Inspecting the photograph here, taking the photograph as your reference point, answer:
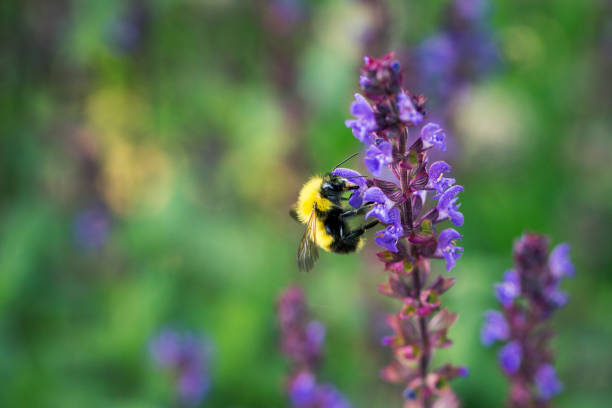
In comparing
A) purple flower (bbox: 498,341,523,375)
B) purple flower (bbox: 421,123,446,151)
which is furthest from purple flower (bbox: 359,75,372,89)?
purple flower (bbox: 498,341,523,375)

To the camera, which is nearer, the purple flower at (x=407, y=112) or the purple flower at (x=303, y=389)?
the purple flower at (x=407, y=112)

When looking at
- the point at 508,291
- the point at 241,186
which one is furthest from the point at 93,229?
the point at 508,291

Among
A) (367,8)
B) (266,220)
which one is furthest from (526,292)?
(266,220)

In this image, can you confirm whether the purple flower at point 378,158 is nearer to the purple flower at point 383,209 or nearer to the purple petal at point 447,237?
the purple flower at point 383,209

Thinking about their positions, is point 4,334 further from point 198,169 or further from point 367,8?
point 367,8

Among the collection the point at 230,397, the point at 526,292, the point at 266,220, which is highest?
the point at 266,220

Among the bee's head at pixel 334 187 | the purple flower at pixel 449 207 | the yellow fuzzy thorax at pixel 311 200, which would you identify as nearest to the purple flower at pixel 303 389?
→ the yellow fuzzy thorax at pixel 311 200

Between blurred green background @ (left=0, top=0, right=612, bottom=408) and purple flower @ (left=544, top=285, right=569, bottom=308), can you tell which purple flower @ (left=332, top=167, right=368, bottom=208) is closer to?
purple flower @ (left=544, top=285, right=569, bottom=308)
